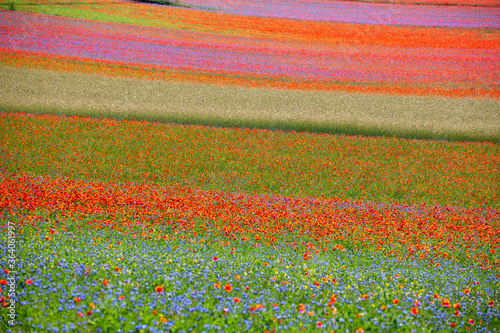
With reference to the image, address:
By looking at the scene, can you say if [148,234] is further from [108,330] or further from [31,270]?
[108,330]

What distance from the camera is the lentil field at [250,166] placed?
410cm

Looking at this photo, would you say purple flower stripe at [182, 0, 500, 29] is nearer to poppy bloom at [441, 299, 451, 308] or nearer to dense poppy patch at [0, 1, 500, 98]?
dense poppy patch at [0, 1, 500, 98]

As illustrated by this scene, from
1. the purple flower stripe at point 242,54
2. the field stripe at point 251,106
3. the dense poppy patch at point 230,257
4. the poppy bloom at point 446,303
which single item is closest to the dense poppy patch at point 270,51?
the purple flower stripe at point 242,54

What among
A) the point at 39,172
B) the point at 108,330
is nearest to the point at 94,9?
the point at 39,172

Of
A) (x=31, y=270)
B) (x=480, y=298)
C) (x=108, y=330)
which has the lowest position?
(x=108, y=330)

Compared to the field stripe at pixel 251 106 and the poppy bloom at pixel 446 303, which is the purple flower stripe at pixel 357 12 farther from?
the poppy bloom at pixel 446 303

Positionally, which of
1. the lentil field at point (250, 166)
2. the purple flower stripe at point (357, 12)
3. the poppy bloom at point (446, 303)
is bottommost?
the poppy bloom at point (446, 303)

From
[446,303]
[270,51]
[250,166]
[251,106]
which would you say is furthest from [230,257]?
[270,51]

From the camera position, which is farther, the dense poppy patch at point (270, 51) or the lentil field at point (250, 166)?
the dense poppy patch at point (270, 51)

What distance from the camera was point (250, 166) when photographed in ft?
35.0

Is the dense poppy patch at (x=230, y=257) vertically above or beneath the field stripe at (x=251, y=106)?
beneath

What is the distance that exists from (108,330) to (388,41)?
52.9ft

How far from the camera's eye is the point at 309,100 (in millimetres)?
16156

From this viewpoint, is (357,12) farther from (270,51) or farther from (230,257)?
(230,257)
